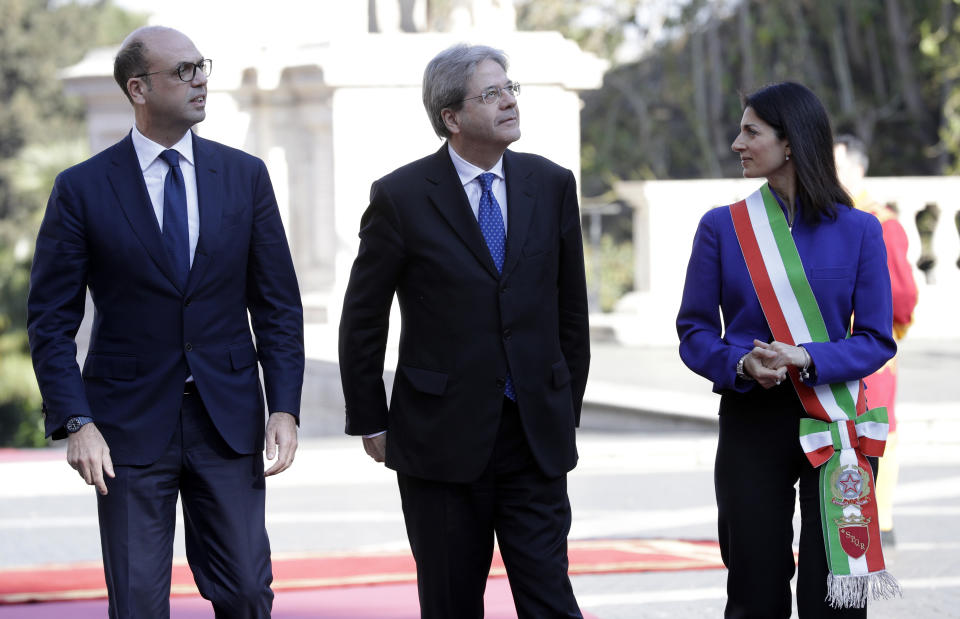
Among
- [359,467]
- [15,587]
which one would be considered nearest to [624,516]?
[359,467]

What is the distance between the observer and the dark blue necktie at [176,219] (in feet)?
12.9

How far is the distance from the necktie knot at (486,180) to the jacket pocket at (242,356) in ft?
2.53

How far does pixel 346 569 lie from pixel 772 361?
9.84ft

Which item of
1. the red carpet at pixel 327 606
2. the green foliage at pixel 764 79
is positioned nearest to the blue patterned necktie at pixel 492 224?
the red carpet at pixel 327 606

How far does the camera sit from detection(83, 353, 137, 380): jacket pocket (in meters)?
3.90

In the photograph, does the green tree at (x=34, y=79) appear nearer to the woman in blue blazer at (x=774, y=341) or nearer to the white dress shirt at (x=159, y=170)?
the white dress shirt at (x=159, y=170)

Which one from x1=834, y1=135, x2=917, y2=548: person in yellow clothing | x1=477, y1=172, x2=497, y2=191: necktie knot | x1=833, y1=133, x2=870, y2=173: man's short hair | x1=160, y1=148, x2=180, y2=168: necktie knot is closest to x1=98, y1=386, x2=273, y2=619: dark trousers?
x1=160, y1=148, x2=180, y2=168: necktie knot

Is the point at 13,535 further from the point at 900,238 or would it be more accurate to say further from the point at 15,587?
the point at 900,238

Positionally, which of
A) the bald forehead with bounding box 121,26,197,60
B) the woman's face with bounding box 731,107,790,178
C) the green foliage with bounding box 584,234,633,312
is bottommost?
the green foliage with bounding box 584,234,633,312

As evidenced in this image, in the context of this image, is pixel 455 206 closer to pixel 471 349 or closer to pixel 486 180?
pixel 486 180

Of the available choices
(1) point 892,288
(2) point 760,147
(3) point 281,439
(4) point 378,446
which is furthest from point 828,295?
(1) point 892,288

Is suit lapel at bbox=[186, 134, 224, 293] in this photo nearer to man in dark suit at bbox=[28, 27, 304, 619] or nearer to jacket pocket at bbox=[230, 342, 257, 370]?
man in dark suit at bbox=[28, 27, 304, 619]

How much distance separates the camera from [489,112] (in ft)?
13.0

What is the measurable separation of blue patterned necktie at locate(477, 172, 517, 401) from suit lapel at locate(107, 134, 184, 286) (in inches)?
33.0
